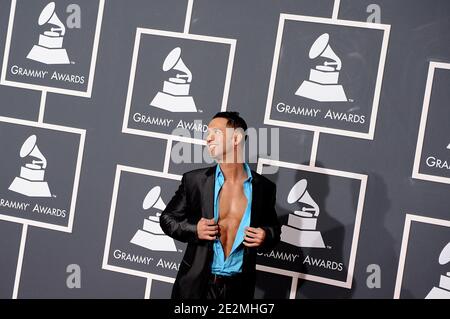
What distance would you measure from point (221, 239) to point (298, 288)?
1101mm

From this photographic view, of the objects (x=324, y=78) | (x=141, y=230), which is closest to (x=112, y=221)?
(x=141, y=230)

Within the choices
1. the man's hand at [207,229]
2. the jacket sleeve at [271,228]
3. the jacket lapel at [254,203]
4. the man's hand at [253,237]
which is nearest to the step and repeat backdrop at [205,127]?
the jacket sleeve at [271,228]

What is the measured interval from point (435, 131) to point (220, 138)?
1.55 m

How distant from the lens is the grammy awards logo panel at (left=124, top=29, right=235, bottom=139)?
13.1 feet

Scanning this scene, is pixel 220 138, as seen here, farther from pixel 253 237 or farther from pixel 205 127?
pixel 205 127

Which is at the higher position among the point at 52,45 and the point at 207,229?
the point at 52,45

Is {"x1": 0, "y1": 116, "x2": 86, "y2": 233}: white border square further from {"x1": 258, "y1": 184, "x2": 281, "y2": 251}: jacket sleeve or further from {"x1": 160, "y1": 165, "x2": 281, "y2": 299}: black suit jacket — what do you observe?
{"x1": 258, "y1": 184, "x2": 281, "y2": 251}: jacket sleeve

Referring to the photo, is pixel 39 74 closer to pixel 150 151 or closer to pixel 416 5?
pixel 150 151

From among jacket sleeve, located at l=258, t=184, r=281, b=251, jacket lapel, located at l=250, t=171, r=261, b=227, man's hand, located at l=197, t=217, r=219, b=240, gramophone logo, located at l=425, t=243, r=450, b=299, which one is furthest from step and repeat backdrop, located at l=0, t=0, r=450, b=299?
man's hand, located at l=197, t=217, r=219, b=240

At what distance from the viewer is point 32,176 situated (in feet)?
14.0

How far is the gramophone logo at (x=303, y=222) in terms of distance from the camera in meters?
3.87

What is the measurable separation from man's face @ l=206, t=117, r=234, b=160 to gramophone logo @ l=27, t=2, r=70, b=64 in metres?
1.71

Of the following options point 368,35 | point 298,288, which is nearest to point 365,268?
point 298,288

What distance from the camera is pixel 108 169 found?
13.6ft
